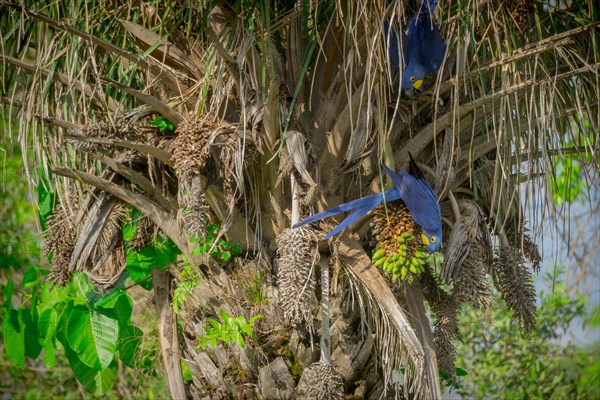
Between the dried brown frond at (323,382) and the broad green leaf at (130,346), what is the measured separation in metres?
0.89

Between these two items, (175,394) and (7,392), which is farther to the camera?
(7,392)

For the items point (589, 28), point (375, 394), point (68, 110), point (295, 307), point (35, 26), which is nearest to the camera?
point (295, 307)

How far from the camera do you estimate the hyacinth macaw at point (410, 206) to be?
2.19 metres

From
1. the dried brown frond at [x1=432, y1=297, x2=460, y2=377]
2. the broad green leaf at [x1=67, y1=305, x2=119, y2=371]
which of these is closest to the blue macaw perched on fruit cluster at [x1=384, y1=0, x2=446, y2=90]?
the dried brown frond at [x1=432, y1=297, x2=460, y2=377]

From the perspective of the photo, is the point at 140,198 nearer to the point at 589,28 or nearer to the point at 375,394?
the point at 375,394

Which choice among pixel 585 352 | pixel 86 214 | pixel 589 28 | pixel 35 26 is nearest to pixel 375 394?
pixel 86 214

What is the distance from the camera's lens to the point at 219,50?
7.09 feet

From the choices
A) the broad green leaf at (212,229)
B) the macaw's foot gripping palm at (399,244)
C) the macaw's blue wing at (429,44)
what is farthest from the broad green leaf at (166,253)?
the macaw's blue wing at (429,44)

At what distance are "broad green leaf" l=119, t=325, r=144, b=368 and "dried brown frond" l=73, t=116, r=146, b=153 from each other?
0.84 m

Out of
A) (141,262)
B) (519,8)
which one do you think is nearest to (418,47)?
(519,8)

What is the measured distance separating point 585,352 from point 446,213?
292 cm

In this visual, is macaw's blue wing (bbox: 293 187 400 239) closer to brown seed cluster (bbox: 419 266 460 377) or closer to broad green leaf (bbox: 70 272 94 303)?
brown seed cluster (bbox: 419 266 460 377)

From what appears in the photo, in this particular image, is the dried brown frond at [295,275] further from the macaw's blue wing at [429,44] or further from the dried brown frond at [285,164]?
the macaw's blue wing at [429,44]

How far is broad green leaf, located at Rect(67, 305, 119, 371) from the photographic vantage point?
2.67 meters
